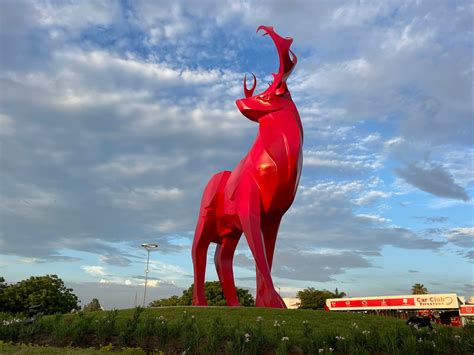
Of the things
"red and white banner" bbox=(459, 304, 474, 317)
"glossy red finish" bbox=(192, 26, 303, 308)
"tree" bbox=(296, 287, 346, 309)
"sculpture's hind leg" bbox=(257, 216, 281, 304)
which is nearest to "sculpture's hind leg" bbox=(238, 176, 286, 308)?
"glossy red finish" bbox=(192, 26, 303, 308)

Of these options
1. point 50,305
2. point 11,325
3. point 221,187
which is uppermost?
point 221,187

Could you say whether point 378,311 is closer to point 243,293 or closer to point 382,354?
point 243,293

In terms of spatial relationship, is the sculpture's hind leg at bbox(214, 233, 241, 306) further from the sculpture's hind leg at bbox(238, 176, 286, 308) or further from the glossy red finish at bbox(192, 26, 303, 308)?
the sculpture's hind leg at bbox(238, 176, 286, 308)

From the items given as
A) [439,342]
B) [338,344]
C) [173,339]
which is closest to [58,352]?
[173,339]

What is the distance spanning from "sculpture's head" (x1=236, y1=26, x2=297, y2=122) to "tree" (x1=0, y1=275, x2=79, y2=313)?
2272 cm

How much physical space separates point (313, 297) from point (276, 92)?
4093 centimetres

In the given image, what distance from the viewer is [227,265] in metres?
15.1

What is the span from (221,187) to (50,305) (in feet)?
69.3

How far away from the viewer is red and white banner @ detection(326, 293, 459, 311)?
111 feet

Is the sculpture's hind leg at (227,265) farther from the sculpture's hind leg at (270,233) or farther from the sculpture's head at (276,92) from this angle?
the sculpture's head at (276,92)

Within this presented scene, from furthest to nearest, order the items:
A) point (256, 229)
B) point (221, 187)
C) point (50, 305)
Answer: point (50, 305) < point (221, 187) < point (256, 229)

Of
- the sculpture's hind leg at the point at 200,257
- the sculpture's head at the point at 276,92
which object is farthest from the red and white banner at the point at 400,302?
the sculpture's head at the point at 276,92

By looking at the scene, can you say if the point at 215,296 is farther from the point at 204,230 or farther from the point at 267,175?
the point at 267,175

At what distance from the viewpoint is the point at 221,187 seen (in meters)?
14.9
